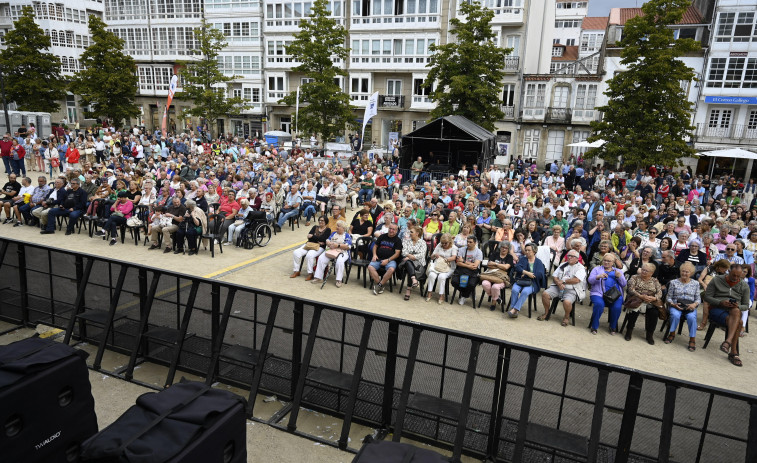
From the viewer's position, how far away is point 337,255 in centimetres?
987

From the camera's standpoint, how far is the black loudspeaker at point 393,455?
2721 mm

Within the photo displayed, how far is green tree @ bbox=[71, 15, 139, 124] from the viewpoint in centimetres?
3756

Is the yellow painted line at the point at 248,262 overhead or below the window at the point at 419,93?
below

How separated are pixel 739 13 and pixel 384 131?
25506 millimetres

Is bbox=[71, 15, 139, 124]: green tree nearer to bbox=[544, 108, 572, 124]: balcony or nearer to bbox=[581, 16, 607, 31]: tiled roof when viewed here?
bbox=[544, 108, 572, 124]: balcony

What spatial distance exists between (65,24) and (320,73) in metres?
34.1

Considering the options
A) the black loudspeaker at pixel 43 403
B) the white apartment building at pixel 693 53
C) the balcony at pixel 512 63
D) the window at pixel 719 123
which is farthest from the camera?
the balcony at pixel 512 63

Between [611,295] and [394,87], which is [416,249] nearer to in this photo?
[611,295]

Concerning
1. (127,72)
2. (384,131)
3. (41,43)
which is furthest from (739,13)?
(41,43)

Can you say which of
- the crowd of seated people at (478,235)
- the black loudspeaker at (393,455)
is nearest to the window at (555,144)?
the crowd of seated people at (478,235)

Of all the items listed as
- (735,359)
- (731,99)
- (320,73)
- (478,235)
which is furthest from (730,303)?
(731,99)

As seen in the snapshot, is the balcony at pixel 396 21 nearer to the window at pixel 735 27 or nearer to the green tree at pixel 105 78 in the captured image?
the window at pixel 735 27

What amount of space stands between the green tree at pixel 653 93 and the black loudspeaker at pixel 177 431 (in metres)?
24.2

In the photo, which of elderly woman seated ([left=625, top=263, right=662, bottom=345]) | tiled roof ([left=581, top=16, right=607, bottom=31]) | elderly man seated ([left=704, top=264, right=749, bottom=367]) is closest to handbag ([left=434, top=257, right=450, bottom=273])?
elderly woman seated ([left=625, top=263, right=662, bottom=345])
